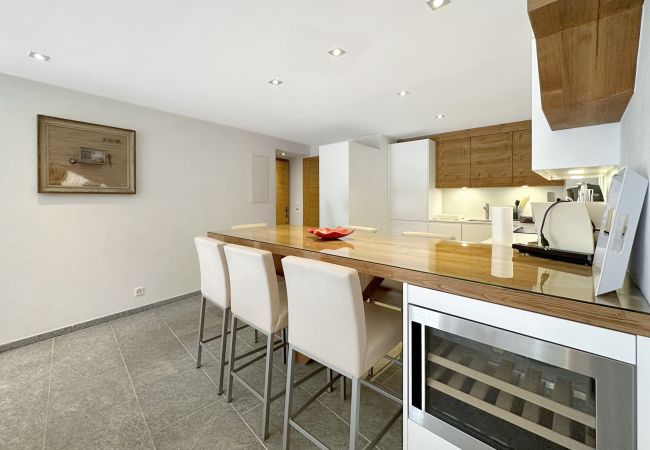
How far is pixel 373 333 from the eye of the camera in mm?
1288

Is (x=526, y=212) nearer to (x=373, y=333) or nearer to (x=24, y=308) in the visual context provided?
(x=373, y=333)

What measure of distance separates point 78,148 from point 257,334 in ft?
8.68

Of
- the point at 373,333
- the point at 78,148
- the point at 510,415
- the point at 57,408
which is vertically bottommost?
the point at 57,408

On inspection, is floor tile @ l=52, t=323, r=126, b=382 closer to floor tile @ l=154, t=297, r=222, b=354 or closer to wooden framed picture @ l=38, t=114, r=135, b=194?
floor tile @ l=154, t=297, r=222, b=354

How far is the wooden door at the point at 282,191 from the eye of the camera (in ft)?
19.9

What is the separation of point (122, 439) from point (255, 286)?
44.2 inches

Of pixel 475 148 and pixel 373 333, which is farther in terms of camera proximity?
pixel 475 148

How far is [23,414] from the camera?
1.72 meters

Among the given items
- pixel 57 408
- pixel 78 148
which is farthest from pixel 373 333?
pixel 78 148

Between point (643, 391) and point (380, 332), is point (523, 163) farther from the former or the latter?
point (643, 391)

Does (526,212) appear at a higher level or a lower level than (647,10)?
lower

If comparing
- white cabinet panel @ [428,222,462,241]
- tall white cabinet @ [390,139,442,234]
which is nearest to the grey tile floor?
white cabinet panel @ [428,222,462,241]

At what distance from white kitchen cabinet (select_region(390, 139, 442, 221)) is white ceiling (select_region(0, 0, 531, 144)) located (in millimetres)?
1144

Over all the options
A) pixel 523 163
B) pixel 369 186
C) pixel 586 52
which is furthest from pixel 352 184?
pixel 586 52
